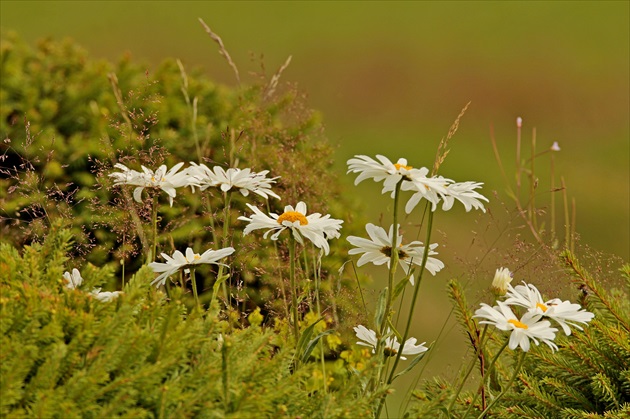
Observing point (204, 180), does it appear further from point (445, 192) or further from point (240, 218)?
point (445, 192)

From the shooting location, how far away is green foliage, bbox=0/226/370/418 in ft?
4.40

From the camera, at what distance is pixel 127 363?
4.63 feet

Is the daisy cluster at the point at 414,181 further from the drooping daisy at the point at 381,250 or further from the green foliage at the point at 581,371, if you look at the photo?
the green foliage at the point at 581,371

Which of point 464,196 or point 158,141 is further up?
point 464,196

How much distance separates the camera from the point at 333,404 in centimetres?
150

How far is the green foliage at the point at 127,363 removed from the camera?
4.40 feet

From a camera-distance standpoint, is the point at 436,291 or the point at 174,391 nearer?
the point at 174,391

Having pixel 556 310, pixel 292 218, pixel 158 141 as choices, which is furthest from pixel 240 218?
pixel 158 141

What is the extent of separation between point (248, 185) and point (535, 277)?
1002 mm

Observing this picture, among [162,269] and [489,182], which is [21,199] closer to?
[162,269]

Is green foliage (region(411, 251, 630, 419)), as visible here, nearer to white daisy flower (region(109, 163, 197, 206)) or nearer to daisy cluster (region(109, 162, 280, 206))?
daisy cluster (region(109, 162, 280, 206))

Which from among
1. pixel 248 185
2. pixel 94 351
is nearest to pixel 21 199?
pixel 248 185

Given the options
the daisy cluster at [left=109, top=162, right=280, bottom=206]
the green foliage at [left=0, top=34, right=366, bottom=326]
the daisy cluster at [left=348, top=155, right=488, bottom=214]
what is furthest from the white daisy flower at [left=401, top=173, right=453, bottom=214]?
the green foliage at [left=0, top=34, right=366, bottom=326]

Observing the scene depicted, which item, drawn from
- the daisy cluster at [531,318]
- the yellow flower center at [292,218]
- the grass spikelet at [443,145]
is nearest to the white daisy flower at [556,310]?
the daisy cluster at [531,318]
